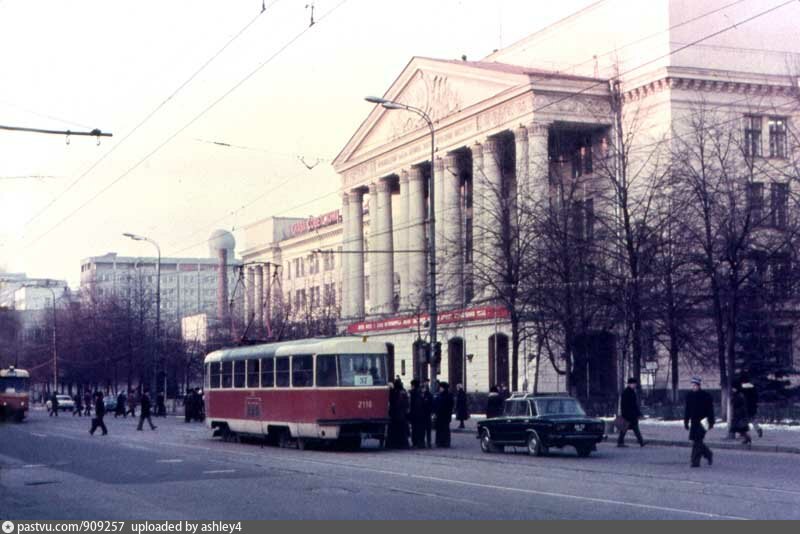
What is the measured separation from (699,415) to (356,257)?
59372 mm

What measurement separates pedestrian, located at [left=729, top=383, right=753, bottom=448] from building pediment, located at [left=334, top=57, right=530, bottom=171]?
34.4 meters

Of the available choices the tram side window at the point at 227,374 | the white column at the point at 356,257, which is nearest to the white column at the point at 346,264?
the white column at the point at 356,257

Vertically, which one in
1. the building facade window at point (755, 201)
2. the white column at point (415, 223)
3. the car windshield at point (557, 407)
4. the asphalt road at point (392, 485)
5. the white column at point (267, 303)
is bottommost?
the asphalt road at point (392, 485)

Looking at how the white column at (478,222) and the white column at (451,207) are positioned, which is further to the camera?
the white column at (451,207)

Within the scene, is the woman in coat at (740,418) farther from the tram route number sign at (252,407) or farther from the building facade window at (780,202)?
the tram route number sign at (252,407)

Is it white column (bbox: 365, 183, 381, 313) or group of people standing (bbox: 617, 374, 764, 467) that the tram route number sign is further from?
white column (bbox: 365, 183, 381, 313)

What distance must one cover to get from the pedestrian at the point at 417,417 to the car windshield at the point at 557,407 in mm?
4057

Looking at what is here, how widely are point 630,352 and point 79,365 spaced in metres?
57.4

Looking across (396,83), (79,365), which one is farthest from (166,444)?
(79,365)

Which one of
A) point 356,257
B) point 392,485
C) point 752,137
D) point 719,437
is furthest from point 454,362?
point 392,485

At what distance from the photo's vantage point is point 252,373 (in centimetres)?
3197

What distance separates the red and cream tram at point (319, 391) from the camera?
27.6m

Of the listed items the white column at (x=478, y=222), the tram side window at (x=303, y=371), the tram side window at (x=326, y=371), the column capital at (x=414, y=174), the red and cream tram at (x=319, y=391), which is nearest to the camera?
the red and cream tram at (x=319, y=391)

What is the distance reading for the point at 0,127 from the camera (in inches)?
832
